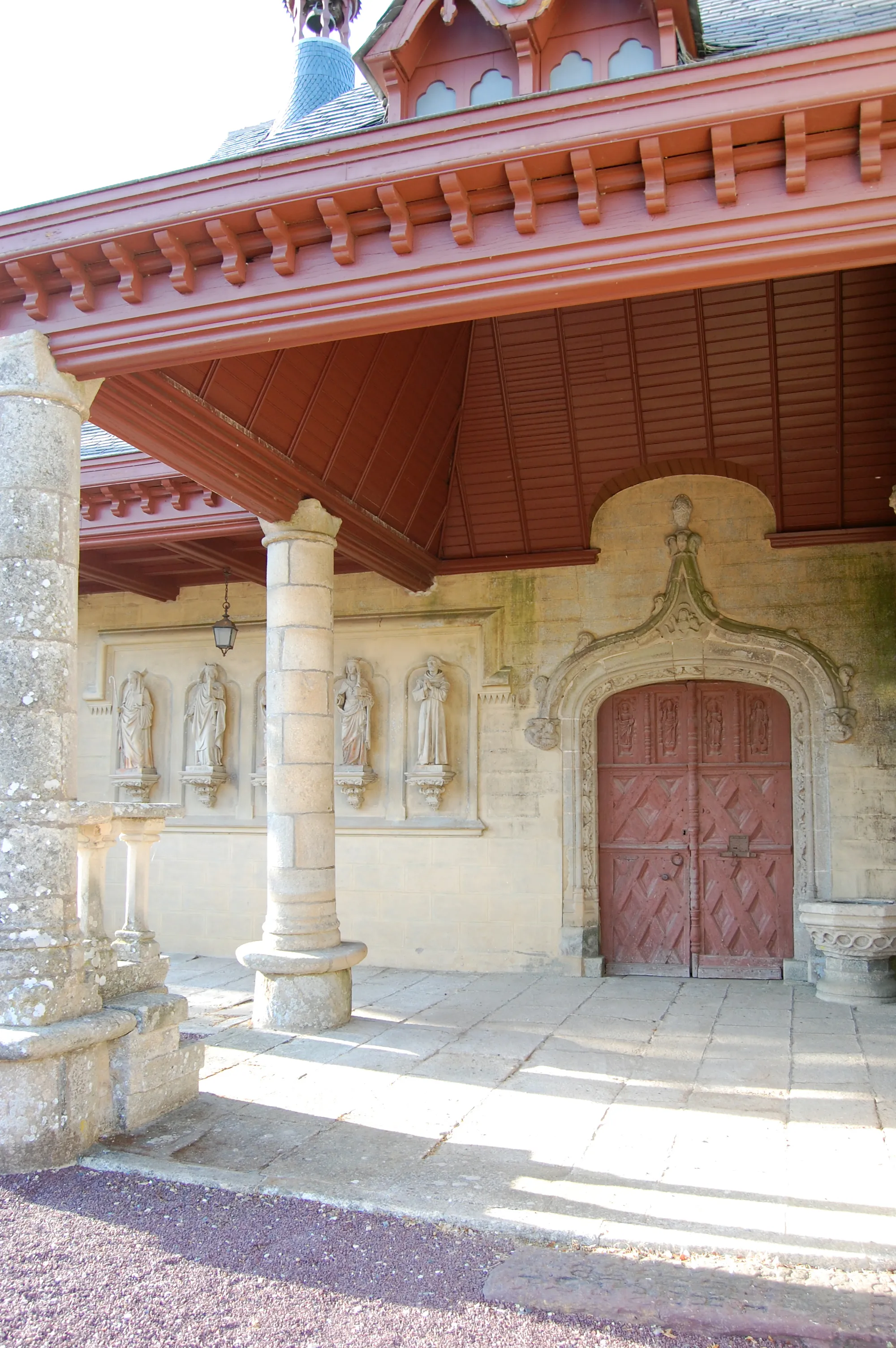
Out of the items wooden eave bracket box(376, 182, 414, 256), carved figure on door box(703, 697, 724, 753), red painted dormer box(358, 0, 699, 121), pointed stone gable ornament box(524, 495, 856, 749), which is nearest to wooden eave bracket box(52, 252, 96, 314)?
wooden eave bracket box(376, 182, 414, 256)

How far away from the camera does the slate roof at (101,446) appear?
8.15 m

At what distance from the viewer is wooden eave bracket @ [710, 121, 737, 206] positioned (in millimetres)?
3844

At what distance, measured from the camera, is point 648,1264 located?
11.0 feet

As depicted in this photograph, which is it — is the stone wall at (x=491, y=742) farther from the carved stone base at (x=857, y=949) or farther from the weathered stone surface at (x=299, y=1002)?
the weathered stone surface at (x=299, y=1002)

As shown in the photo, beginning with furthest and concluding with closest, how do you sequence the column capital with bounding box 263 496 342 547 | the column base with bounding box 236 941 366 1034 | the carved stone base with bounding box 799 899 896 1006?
the carved stone base with bounding box 799 899 896 1006
the column capital with bounding box 263 496 342 547
the column base with bounding box 236 941 366 1034

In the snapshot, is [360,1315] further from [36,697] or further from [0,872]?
[36,697]

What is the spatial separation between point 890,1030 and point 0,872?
18.1 feet

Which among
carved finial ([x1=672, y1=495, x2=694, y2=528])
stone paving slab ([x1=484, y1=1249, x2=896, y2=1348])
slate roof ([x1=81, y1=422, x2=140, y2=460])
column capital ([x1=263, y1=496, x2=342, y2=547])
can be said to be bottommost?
stone paving slab ([x1=484, y1=1249, x2=896, y2=1348])

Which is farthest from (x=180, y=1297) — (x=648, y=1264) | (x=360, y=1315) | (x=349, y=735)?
(x=349, y=735)

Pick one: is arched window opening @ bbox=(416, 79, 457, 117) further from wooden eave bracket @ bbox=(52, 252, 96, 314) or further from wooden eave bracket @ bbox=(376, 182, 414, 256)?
wooden eave bracket @ bbox=(52, 252, 96, 314)

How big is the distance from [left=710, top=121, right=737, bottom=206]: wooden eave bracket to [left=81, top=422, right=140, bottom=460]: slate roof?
519cm

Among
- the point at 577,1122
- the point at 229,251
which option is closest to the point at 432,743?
the point at 577,1122

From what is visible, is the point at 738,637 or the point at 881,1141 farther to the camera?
the point at 738,637

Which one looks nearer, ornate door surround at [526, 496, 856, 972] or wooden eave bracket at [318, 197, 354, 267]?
wooden eave bracket at [318, 197, 354, 267]
